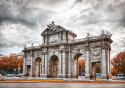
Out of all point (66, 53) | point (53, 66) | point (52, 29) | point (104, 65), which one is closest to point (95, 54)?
point (104, 65)

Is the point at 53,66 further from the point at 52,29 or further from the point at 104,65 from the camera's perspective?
the point at 104,65

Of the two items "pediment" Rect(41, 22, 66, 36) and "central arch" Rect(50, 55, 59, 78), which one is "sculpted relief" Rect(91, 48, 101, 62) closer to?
"pediment" Rect(41, 22, 66, 36)

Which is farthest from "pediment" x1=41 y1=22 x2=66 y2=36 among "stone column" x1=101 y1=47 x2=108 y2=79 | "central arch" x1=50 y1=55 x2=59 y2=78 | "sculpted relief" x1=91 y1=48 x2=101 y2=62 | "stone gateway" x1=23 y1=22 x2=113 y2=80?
"stone column" x1=101 y1=47 x2=108 y2=79

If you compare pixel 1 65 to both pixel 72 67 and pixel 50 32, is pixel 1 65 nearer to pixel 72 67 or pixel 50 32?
pixel 50 32

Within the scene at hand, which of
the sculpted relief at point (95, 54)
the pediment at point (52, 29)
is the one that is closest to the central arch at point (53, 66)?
the pediment at point (52, 29)

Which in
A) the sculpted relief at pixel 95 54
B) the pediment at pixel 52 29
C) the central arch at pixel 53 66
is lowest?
the central arch at pixel 53 66

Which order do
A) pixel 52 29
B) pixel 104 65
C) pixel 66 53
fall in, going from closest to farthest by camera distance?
pixel 104 65
pixel 66 53
pixel 52 29

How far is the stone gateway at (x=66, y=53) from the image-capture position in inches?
1623

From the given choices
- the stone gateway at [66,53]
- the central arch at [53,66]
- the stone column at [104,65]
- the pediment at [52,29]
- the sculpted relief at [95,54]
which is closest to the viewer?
the stone column at [104,65]

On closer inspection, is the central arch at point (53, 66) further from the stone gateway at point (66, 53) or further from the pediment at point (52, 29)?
the pediment at point (52, 29)

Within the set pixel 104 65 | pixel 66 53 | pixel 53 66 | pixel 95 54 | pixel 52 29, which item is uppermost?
pixel 52 29

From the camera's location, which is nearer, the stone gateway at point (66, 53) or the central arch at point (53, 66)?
the stone gateway at point (66, 53)

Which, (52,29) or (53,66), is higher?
(52,29)

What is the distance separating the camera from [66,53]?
159 ft
